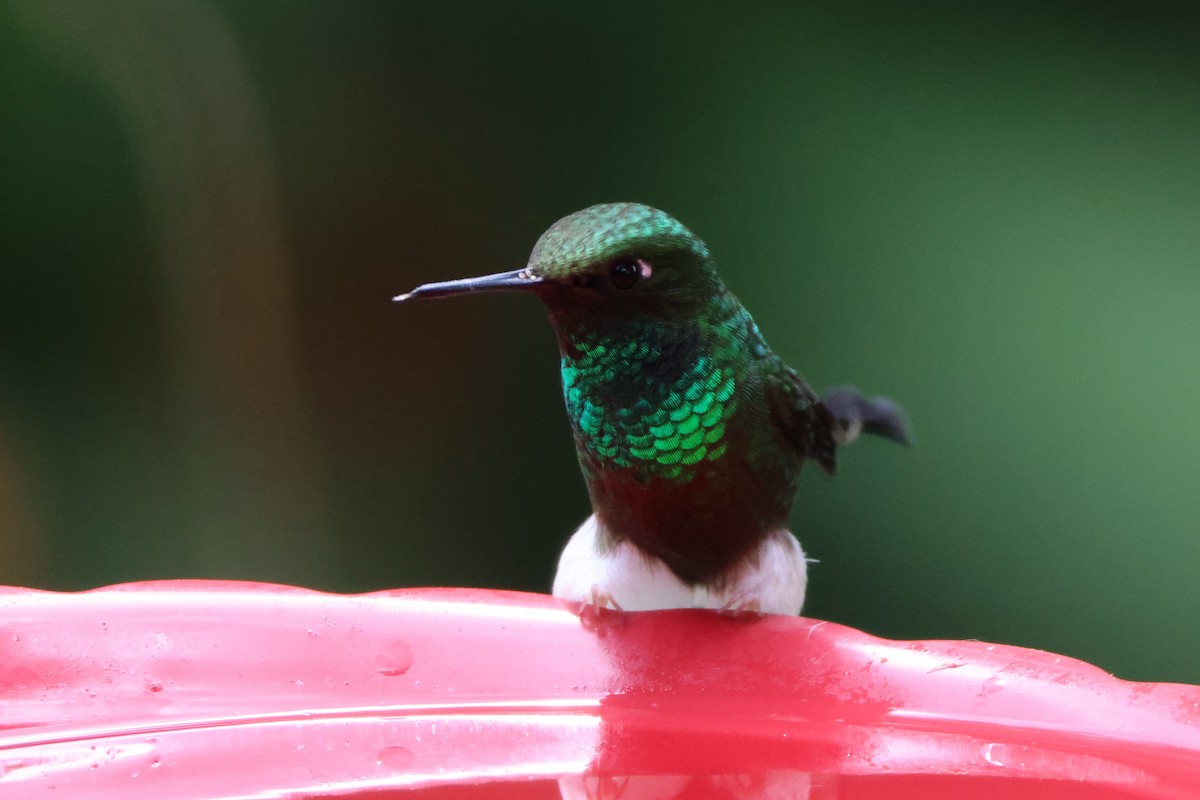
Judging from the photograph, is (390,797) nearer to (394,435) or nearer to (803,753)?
(803,753)

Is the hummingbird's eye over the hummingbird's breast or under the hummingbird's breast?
over

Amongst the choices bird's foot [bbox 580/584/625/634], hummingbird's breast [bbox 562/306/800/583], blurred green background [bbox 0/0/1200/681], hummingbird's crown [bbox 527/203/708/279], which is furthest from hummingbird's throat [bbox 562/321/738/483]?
blurred green background [bbox 0/0/1200/681]

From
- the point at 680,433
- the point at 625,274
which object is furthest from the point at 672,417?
the point at 625,274

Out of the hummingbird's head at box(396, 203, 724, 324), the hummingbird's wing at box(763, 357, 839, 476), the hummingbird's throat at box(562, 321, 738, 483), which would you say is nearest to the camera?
the hummingbird's head at box(396, 203, 724, 324)

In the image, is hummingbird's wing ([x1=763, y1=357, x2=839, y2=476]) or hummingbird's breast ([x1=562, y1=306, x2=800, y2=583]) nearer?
hummingbird's breast ([x1=562, y1=306, x2=800, y2=583])

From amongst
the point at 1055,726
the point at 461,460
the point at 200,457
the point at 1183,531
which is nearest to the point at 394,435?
the point at 461,460

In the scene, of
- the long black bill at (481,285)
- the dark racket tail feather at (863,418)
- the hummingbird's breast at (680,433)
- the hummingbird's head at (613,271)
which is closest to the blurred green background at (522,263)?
the dark racket tail feather at (863,418)

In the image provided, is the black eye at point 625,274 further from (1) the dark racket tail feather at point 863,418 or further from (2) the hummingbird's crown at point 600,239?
(1) the dark racket tail feather at point 863,418

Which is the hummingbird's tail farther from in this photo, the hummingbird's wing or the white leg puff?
the white leg puff
